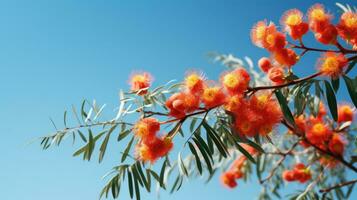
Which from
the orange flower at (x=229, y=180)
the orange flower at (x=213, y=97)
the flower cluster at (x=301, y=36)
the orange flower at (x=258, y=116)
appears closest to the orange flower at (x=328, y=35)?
the flower cluster at (x=301, y=36)

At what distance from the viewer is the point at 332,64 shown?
55.0 inches

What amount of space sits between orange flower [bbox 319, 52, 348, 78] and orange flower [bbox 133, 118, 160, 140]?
20.0 inches

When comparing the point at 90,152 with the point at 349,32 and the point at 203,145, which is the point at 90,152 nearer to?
the point at 203,145

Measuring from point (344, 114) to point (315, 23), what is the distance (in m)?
0.86

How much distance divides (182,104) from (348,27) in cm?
55

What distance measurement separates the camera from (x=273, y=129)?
4.62 feet

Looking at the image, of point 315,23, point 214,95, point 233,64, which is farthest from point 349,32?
point 233,64

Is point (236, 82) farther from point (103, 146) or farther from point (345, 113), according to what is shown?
point (345, 113)

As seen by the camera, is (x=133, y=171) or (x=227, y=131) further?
(x=133, y=171)

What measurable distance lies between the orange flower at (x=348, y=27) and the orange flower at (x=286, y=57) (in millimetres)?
157

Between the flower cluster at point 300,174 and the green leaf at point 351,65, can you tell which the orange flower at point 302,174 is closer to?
the flower cluster at point 300,174

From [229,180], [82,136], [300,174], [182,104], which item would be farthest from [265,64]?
[229,180]

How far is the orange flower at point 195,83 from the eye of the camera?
1.38 metres

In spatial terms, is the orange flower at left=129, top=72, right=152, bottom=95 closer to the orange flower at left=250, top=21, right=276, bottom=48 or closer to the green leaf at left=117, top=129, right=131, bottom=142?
the green leaf at left=117, top=129, right=131, bottom=142
